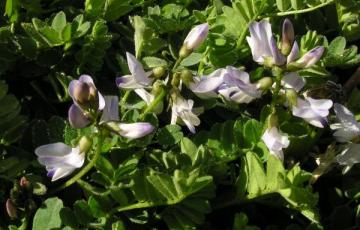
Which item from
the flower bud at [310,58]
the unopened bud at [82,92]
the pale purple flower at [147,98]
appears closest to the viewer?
the unopened bud at [82,92]

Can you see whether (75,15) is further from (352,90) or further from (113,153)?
(352,90)

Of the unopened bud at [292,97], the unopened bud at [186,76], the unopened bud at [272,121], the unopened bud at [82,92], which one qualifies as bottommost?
the unopened bud at [272,121]

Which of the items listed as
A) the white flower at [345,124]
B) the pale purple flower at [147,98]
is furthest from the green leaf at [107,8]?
the white flower at [345,124]

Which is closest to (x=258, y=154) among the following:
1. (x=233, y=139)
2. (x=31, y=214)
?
(x=233, y=139)

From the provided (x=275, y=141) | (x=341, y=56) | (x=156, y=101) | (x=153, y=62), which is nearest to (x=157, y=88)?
(x=156, y=101)

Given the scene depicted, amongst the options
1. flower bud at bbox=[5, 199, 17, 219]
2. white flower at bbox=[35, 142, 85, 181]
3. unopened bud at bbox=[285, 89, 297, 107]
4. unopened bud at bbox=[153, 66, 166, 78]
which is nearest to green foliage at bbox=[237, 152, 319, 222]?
unopened bud at bbox=[285, 89, 297, 107]

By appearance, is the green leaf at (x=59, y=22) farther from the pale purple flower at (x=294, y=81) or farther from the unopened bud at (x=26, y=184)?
the pale purple flower at (x=294, y=81)

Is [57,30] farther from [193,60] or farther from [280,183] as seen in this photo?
[280,183]

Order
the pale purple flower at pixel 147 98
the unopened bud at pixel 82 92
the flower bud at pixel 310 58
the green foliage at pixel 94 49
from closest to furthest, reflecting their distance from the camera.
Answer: the unopened bud at pixel 82 92 → the flower bud at pixel 310 58 → the pale purple flower at pixel 147 98 → the green foliage at pixel 94 49
